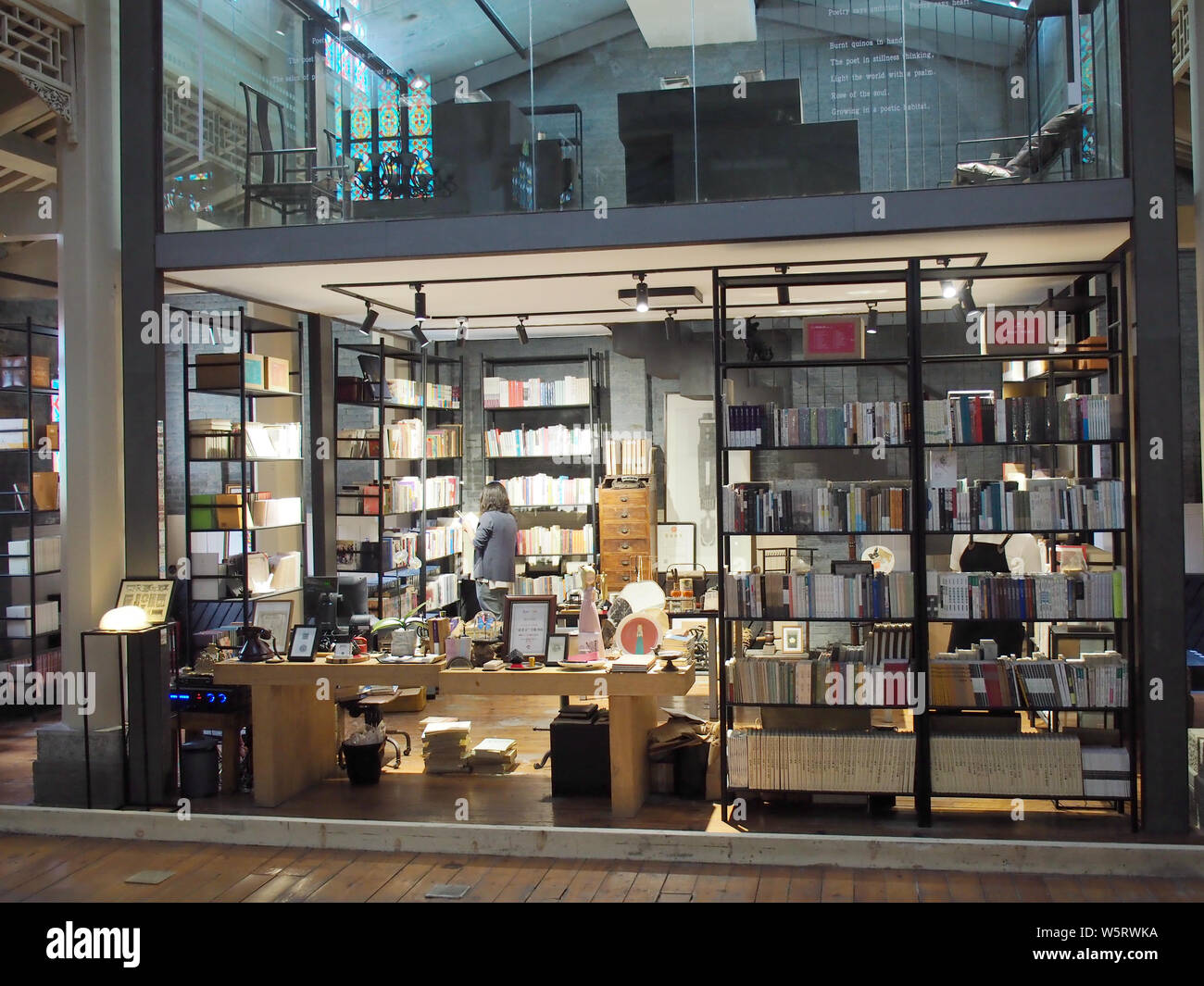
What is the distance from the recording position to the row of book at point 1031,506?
18.4ft

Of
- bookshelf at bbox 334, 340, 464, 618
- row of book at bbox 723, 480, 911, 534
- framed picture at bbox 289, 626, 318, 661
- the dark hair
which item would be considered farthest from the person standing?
row of book at bbox 723, 480, 911, 534

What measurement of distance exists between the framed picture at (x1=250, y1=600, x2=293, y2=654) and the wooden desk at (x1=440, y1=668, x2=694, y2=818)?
4.36 feet

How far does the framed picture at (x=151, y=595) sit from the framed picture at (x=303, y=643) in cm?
74

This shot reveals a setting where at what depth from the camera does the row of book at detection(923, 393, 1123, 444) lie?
5.66 metres

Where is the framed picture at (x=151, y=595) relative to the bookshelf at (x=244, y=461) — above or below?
below

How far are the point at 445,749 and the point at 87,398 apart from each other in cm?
306

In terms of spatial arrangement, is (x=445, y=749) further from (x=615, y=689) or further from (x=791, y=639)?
(x=791, y=639)

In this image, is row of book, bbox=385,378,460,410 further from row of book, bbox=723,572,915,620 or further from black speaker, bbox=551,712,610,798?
row of book, bbox=723,572,915,620

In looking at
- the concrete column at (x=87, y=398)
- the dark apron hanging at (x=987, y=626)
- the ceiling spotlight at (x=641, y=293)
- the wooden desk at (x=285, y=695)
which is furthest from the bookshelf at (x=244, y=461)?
the dark apron hanging at (x=987, y=626)

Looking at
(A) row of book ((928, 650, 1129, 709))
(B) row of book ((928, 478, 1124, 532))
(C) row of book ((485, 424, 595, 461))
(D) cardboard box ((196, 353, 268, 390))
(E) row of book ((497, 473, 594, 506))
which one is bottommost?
(A) row of book ((928, 650, 1129, 709))

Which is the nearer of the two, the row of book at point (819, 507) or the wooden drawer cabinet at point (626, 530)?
the row of book at point (819, 507)

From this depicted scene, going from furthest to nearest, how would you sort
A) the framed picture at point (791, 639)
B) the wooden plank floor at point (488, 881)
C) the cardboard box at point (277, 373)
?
the framed picture at point (791, 639)
the cardboard box at point (277, 373)
the wooden plank floor at point (488, 881)

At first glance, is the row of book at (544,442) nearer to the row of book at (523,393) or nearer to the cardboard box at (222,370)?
the row of book at (523,393)
